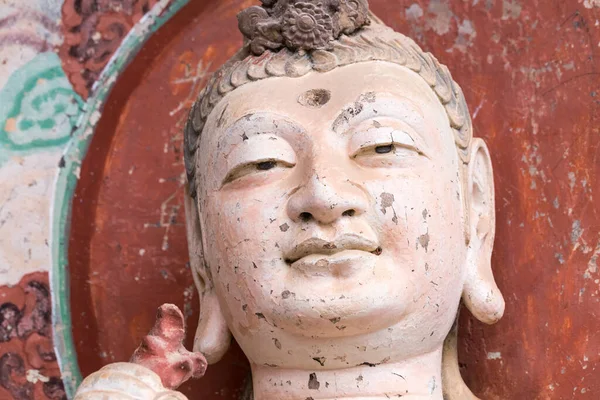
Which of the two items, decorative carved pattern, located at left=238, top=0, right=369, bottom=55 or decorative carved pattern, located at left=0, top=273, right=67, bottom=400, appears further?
decorative carved pattern, located at left=0, top=273, right=67, bottom=400

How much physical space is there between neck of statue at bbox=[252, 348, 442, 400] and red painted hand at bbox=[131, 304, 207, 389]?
1.32 ft

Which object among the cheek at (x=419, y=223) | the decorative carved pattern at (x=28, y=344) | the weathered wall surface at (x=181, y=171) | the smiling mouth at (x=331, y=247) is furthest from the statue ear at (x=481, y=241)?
the decorative carved pattern at (x=28, y=344)

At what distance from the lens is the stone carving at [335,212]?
7.59 ft

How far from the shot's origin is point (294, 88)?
8.14 ft

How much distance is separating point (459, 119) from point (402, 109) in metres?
0.25

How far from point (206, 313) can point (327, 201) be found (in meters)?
0.50

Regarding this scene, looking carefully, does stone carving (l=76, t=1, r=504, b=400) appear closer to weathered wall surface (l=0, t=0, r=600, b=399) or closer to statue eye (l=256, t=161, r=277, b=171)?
statue eye (l=256, t=161, r=277, b=171)

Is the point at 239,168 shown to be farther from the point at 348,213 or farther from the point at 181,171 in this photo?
the point at 181,171

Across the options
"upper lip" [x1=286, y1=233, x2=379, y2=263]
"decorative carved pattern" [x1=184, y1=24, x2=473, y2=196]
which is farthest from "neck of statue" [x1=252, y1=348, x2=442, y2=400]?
"decorative carved pattern" [x1=184, y1=24, x2=473, y2=196]

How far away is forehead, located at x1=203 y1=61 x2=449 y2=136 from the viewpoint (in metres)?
2.43

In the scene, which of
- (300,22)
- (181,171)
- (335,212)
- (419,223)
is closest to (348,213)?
(335,212)

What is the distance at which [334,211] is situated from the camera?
2.30 meters

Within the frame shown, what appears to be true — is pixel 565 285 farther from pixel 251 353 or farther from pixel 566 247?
pixel 251 353

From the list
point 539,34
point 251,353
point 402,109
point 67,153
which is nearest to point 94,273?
point 67,153
